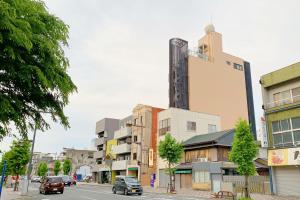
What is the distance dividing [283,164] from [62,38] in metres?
26.7

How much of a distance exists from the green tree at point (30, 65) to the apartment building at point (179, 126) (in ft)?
139

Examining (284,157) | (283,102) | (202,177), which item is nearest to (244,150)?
(284,157)

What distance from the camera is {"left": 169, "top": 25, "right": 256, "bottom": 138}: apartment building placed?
197ft

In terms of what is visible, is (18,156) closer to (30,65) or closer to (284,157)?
(284,157)

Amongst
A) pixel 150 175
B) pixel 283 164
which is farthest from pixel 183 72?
pixel 283 164

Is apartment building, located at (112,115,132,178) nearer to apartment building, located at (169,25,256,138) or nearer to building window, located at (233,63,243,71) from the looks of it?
apartment building, located at (169,25,256,138)

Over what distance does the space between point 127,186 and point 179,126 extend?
20.8m

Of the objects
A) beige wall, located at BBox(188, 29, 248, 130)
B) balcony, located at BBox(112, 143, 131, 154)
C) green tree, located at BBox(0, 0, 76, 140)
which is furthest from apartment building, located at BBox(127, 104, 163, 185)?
green tree, located at BBox(0, 0, 76, 140)

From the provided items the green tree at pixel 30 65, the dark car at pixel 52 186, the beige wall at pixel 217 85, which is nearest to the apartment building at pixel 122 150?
the beige wall at pixel 217 85

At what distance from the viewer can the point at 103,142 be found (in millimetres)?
73438

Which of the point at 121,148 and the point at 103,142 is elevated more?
the point at 103,142

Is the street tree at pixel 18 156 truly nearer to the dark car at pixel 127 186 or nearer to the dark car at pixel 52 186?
the dark car at pixel 52 186

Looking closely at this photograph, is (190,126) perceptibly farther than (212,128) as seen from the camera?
No

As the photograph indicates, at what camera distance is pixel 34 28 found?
4.95 m
